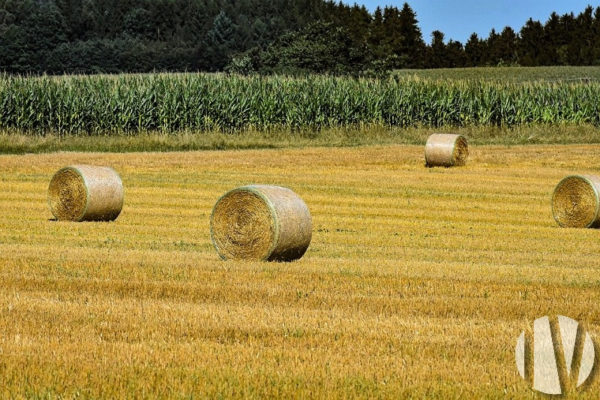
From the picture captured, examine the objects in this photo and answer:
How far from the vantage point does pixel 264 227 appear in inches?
581

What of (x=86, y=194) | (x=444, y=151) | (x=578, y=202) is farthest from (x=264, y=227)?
(x=444, y=151)

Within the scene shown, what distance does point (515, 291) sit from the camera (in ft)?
39.6

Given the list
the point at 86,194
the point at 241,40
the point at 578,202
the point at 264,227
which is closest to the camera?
the point at 264,227

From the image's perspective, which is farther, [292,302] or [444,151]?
[444,151]

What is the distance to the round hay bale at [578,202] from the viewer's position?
21.1 m

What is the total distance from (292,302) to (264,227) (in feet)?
12.1

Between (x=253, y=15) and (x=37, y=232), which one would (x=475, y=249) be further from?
(x=253, y=15)

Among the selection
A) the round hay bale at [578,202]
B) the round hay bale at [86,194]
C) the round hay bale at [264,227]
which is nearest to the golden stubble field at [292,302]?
the round hay bale at [264,227]

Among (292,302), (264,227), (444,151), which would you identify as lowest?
(292,302)

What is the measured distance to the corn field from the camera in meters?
45.0

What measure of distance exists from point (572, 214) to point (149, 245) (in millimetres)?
9310

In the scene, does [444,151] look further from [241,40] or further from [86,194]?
[241,40]

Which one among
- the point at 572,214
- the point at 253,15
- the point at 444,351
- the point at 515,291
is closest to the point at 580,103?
the point at 572,214

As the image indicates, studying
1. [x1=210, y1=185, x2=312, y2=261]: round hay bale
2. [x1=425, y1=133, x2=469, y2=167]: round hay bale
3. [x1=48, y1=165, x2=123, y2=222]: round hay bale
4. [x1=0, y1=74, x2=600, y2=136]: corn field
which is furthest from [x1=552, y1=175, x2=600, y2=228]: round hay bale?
[x1=0, y1=74, x2=600, y2=136]: corn field
